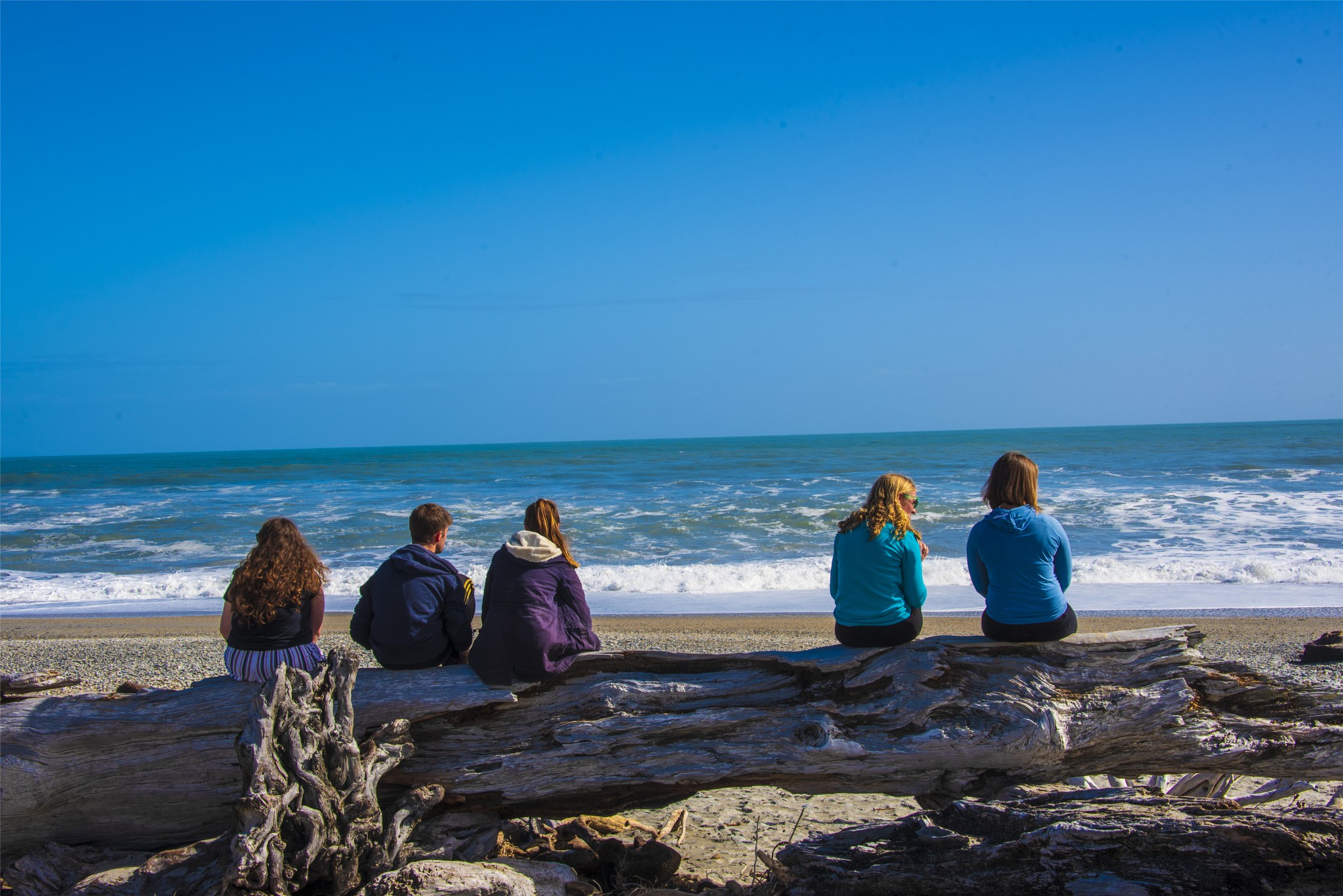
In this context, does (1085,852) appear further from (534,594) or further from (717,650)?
(717,650)

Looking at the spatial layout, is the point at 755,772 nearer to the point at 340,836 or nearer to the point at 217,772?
the point at 340,836

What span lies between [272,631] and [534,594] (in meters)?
1.25

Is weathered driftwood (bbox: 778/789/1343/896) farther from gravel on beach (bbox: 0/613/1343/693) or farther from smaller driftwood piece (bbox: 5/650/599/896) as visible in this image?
gravel on beach (bbox: 0/613/1343/693)

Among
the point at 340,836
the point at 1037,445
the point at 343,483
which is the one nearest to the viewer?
the point at 340,836

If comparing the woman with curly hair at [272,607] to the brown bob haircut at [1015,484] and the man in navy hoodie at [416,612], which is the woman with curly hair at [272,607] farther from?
the brown bob haircut at [1015,484]

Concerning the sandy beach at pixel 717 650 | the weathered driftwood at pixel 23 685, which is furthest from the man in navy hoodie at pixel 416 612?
the weathered driftwood at pixel 23 685

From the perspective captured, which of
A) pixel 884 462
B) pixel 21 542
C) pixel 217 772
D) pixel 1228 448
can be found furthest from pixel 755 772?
pixel 1228 448

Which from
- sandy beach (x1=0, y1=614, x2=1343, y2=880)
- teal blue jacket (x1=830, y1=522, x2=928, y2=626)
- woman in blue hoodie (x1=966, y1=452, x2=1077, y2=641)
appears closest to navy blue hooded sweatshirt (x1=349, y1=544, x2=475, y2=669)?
sandy beach (x1=0, y1=614, x2=1343, y2=880)

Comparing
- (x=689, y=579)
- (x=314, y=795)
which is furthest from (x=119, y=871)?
(x=689, y=579)

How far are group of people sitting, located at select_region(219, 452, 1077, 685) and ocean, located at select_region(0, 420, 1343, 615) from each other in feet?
22.1

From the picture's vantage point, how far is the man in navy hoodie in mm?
3881

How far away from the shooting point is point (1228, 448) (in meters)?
43.2

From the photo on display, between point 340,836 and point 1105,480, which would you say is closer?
point 340,836

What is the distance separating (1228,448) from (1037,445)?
11760mm
